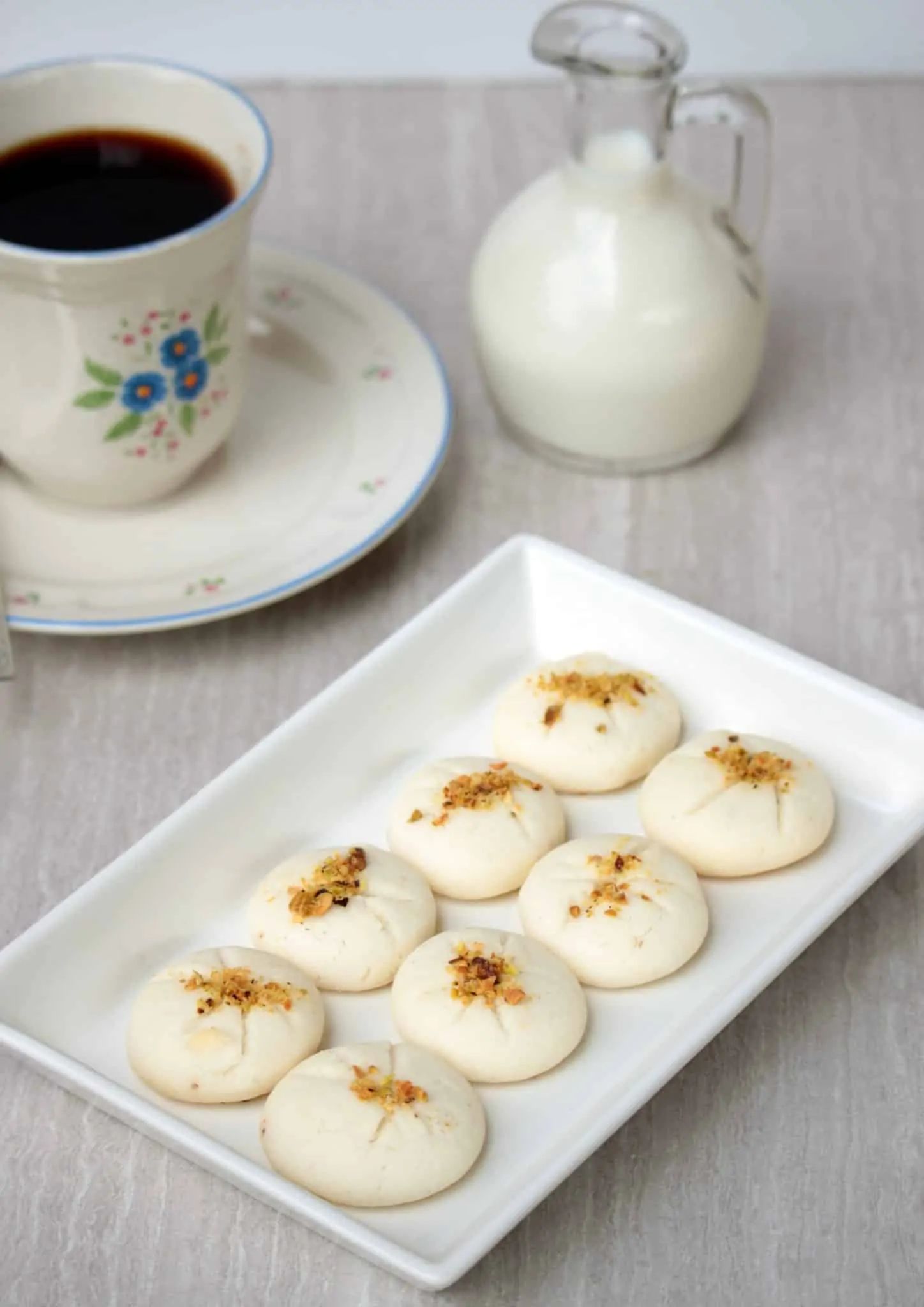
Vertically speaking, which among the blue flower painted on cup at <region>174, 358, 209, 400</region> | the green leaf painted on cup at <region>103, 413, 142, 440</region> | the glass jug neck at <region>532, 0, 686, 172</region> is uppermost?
the glass jug neck at <region>532, 0, 686, 172</region>

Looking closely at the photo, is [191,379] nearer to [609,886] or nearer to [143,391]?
[143,391]

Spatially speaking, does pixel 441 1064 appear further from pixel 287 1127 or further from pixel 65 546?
pixel 65 546

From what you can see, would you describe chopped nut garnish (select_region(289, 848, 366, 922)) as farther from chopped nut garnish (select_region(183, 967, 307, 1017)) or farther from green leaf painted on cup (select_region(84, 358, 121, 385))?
green leaf painted on cup (select_region(84, 358, 121, 385))

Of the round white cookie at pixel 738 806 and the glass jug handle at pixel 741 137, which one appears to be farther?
the glass jug handle at pixel 741 137

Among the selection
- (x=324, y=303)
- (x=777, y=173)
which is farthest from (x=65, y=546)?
(x=777, y=173)

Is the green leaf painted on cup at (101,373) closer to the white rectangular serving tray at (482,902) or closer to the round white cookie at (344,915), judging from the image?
the white rectangular serving tray at (482,902)

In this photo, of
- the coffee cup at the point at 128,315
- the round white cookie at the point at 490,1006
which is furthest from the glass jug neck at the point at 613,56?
the round white cookie at the point at 490,1006

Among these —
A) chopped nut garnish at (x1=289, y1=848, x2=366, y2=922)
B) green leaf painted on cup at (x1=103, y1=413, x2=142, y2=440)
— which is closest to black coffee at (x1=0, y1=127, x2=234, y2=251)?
green leaf painted on cup at (x1=103, y1=413, x2=142, y2=440)
